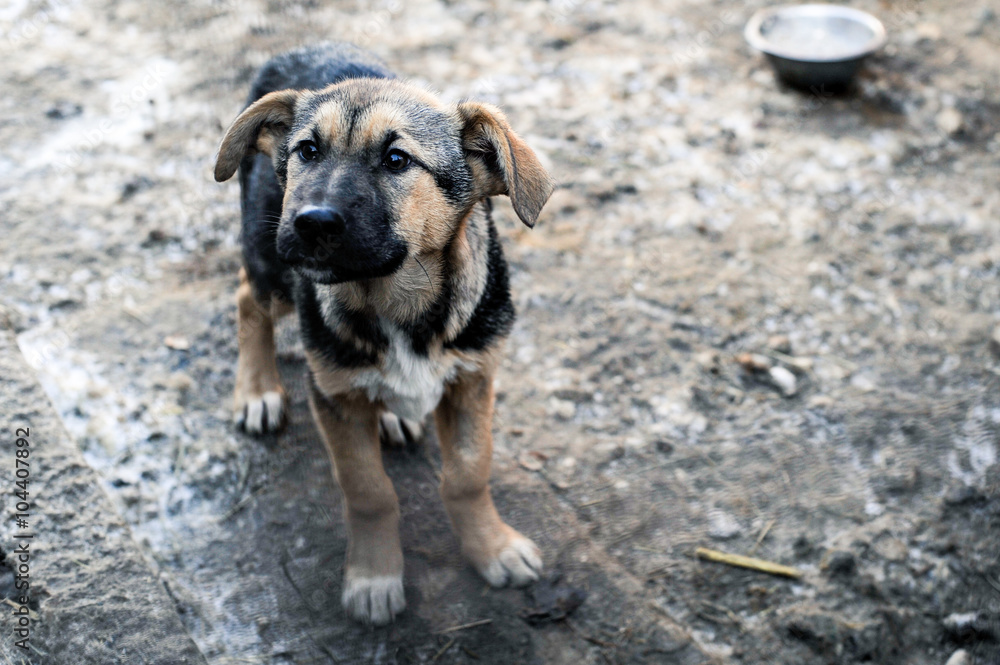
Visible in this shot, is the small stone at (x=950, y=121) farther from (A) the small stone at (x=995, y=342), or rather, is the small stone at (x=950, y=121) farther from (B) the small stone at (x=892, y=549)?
(B) the small stone at (x=892, y=549)

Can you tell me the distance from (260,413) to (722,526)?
2362 millimetres

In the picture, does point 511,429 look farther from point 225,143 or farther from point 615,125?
point 615,125

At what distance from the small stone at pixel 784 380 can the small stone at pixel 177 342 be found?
10.9ft

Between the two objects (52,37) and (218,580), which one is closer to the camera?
(218,580)

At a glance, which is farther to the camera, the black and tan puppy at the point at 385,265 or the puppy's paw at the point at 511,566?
the puppy's paw at the point at 511,566

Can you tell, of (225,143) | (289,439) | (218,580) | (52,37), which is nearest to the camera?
(225,143)

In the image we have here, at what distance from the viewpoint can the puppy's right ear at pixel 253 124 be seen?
2980 millimetres

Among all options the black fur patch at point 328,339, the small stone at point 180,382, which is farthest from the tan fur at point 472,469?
the small stone at point 180,382

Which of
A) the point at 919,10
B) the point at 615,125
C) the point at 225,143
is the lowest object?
the point at 615,125

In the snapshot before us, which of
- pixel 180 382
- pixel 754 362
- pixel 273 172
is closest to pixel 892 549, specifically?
pixel 754 362

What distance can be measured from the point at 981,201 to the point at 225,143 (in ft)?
16.6

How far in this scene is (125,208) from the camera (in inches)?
207

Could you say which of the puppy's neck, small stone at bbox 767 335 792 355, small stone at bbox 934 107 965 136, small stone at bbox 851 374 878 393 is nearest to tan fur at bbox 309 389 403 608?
the puppy's neck

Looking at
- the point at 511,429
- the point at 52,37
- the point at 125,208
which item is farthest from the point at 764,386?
the point at 52,37
